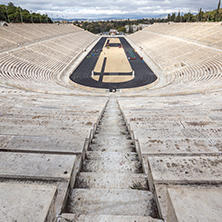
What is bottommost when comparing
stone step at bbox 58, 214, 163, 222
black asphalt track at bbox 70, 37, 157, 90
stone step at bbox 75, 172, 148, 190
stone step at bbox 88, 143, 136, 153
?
black asphalt track at bbox 70, 37, 157, 90

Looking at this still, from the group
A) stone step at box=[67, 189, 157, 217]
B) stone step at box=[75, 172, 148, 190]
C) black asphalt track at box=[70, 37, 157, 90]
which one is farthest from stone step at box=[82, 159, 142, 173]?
black asphalt track at box=[70, 37, 157, 90]

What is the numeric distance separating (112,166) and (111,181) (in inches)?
18.1

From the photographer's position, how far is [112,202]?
6.56 ft

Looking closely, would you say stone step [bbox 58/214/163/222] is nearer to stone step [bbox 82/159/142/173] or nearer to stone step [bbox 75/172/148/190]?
stone step [bbox 75/172/148/190]

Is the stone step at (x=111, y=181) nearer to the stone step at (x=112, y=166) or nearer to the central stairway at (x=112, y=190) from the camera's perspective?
the central stairway at (x=112, y=190)

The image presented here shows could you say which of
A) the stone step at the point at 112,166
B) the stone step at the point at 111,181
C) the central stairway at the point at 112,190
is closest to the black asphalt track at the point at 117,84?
the central stairway at the point at 112,190

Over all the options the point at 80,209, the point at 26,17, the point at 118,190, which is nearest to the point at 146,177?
the point at 118,190

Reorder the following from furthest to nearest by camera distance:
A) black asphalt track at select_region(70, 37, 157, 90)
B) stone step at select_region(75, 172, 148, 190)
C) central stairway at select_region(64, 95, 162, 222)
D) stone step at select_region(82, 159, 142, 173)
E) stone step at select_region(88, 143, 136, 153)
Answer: black asphalt track at select_region(70, 37, 157, 90) < stone step at select_region(88, 143, 136, 153) < stone step at select_region(82, 159, 142, 173) < stone step at select_region(75, 172, 148, 190) < central stairway at select_region(64, 95, 162, 222)

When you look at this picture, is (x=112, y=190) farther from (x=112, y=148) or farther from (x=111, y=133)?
(x=111, y=133)

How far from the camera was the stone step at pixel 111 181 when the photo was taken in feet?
7.64

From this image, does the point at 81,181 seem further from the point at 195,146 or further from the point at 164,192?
the point at 195,146

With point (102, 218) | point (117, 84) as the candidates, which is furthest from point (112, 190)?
point (117, 84)

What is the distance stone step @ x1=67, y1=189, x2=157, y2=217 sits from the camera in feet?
6.19

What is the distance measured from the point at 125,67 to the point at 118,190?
3101 cm
